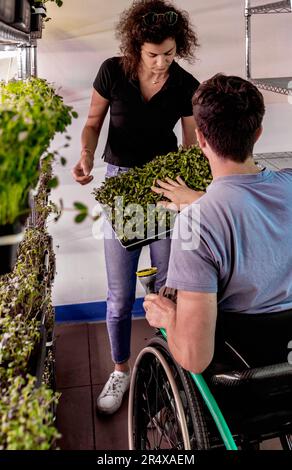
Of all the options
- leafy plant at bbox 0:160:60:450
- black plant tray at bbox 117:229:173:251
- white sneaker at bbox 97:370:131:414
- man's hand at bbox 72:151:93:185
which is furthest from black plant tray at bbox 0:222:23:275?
white sneaker at bbox 97:370:131:414

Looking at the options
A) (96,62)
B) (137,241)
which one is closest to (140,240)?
(137,241)

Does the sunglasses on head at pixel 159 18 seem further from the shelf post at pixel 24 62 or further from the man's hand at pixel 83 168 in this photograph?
the man's hand at pixel 83 168

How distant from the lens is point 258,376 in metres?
1.30

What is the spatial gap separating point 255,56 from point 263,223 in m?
2.29

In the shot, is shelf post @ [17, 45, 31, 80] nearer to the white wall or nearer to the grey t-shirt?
the white wall

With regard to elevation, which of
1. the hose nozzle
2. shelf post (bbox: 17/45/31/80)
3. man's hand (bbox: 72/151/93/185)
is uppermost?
shelf post (bbox: 17/45/31/80)

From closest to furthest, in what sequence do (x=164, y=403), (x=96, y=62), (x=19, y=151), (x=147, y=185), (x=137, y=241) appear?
1. (x=19, y=151)
2. (x=164, y=403)
3. (x=137, y=241)
4. (x=147, y=185)
5. (x=96, y=62)

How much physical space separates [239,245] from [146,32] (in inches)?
49.9

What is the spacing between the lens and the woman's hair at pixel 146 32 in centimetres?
215

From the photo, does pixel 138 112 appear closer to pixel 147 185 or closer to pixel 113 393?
pixel 147 185

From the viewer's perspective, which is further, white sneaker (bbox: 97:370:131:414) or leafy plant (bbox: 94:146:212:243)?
white sneaker (bbox: 97:370:131:414)

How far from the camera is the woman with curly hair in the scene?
2211 mm

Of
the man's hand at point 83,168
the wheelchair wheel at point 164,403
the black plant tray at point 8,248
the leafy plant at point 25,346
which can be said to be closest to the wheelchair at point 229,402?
the wheelchair wheel at point 164,403
